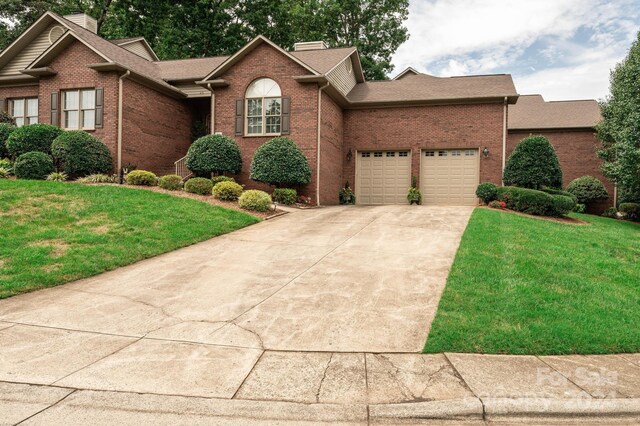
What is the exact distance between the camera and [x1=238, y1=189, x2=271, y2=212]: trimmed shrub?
13344 millimetres

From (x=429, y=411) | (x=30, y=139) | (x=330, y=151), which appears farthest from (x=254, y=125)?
(x=429, y=411)

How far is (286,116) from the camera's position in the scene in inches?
667

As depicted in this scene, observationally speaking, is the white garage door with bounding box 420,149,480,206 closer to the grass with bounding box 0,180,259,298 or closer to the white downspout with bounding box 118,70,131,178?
the grass with bounding box 0,180,259,298

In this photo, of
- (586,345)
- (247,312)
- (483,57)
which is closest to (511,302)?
(586,345)

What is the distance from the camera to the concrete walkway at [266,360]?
11.0 feet

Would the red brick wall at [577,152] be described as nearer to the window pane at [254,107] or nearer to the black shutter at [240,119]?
the window pane at [254,107]

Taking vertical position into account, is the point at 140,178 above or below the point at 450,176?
below

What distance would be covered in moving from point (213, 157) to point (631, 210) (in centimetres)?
1812

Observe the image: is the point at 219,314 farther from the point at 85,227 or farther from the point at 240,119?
the point at 240,119

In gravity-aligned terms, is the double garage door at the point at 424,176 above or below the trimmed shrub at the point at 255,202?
above

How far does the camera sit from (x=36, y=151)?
15125 mm

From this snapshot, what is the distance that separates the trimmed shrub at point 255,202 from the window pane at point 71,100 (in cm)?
886

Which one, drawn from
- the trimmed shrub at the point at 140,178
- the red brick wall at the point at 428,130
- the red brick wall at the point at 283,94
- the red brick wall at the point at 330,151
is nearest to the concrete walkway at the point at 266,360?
the trimmed shrub at the point at 140,178

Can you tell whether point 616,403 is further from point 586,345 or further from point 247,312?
point 247,312
